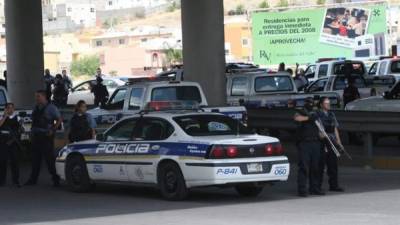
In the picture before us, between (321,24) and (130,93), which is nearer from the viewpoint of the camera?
(130,93)

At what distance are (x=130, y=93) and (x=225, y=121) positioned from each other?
6.49 m

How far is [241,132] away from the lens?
48.8 feet

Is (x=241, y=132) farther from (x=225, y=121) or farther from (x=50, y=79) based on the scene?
(x=50, y=79)

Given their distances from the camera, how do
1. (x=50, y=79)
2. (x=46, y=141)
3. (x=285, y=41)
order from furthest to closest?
(x=285, y=41) → (x=50, y=79) → (x=46, y=141)

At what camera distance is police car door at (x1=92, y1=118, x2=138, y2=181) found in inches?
599

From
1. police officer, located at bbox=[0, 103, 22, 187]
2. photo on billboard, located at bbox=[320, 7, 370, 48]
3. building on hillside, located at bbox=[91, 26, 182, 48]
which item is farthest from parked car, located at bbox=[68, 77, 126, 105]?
building on hillside, located at bbox=[91, 26, 182, 48]

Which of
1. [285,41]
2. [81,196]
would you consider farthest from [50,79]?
[285,41]

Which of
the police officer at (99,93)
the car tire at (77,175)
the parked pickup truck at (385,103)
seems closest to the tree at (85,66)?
the police officer at (99,93)

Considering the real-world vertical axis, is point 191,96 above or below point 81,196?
above

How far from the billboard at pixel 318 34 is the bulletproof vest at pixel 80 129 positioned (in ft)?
169

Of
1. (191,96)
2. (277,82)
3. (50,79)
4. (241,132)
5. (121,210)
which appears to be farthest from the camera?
(50,79)

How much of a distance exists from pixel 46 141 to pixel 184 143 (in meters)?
4.11

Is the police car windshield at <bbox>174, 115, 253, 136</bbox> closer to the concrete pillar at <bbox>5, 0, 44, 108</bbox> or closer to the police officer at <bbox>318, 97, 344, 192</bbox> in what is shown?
the police officer at <bbox>318, 97, 344, 192</bbox>

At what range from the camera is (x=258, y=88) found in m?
26.7
